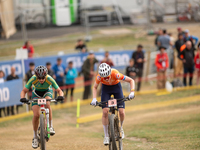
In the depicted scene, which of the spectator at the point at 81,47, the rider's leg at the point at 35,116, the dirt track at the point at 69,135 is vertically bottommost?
the dirt track at the point at 69,135

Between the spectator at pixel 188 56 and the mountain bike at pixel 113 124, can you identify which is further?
the spectator at pixel 188 56

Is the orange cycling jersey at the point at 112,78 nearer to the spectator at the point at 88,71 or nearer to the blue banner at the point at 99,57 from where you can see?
the spectator at the point at 88,71

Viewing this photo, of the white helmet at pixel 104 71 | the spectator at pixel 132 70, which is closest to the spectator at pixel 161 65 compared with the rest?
the spectator at pixel 132 70

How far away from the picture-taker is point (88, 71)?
15336 millimetres

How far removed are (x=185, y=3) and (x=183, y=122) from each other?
15201mm

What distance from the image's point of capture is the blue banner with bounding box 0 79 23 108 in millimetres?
12727

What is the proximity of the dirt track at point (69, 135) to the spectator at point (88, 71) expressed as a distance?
211 centimetres

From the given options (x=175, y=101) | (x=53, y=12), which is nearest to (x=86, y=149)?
(x=175, y=101)

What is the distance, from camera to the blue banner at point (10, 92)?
41.8ft

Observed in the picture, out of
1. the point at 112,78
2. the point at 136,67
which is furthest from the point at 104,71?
the point at 136,67

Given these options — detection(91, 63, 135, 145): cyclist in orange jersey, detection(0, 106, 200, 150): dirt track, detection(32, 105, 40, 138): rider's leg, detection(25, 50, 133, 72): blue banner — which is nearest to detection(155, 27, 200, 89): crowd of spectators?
detection(25, 50, 133, 72): blue banner

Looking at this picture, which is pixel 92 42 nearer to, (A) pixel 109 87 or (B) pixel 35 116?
(A) pixel 109 87

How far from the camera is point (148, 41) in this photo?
24.3m

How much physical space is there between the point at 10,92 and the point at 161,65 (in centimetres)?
719
